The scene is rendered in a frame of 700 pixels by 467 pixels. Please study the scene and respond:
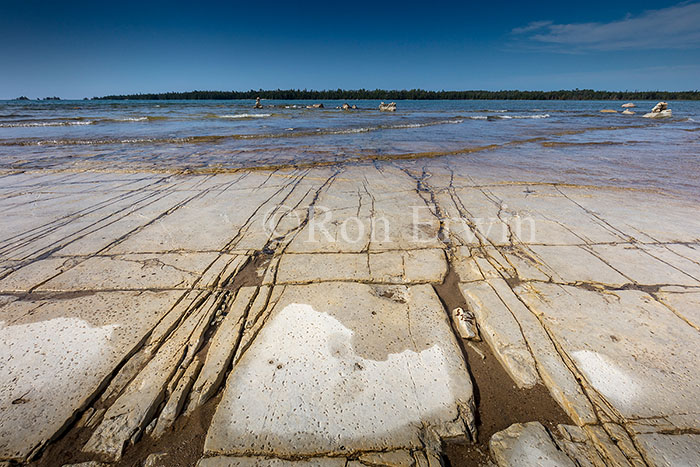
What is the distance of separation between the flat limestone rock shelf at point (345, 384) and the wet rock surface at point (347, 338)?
0.03 feet

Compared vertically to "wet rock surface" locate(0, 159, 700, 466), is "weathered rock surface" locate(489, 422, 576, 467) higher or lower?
lower

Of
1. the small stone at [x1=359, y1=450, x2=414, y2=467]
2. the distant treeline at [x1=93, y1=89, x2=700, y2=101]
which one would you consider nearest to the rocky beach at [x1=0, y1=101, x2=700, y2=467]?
the small stone at [x1=359, y1=450, x2=414, y2=467]

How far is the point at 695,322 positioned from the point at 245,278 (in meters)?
3.38

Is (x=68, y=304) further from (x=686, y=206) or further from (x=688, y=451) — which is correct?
(x=686, y=206)

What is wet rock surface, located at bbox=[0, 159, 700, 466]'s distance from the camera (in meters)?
1.43

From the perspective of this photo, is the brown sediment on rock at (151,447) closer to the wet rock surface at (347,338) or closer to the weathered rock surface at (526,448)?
the wet rock surface at (347,338)

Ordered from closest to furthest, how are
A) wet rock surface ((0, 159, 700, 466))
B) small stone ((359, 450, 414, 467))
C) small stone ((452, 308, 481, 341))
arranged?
1. small stone ((359, 450, 414, 467))
2. wet rock surface ((0, 159, 700, 466))
3. small stone ((452, 308, 481, 341))

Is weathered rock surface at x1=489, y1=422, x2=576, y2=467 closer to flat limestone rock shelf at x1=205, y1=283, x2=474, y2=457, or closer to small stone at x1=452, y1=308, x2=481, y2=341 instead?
flat limestone rock shelf at x1=205, y1=283, x2=474, y2=457

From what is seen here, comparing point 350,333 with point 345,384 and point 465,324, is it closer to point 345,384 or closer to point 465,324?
point 345,384

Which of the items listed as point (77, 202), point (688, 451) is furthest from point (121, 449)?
point (77, 202)

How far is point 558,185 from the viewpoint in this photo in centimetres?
523

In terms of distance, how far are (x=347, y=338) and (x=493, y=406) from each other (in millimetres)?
910

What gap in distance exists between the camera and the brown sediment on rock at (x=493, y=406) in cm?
141

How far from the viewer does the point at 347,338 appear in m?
1.99
